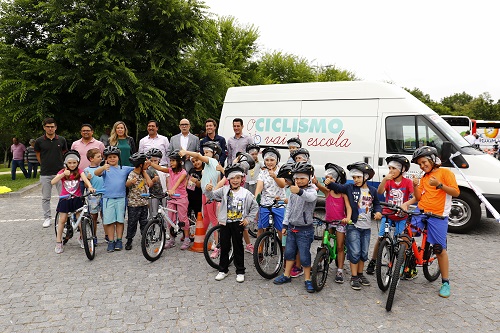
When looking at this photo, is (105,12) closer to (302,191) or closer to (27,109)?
(27,109)

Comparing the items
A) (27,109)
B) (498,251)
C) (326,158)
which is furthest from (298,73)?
(498,251)

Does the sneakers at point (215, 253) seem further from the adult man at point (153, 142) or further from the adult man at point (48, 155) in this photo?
the adult man at point (48, 155)

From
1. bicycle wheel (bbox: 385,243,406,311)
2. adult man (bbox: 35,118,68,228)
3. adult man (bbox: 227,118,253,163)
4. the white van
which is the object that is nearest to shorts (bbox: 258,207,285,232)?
bicycle wheel (bbox: 385,243,406,311)

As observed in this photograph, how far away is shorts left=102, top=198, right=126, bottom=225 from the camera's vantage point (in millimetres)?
5938

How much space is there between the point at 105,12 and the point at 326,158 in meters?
11.3

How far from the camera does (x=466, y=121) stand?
27.2m

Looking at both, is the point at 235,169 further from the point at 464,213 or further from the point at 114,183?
the point at 464,213

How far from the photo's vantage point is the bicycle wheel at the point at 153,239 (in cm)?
548

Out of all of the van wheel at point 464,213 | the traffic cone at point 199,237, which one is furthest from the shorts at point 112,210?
the van wheel at point 464,213

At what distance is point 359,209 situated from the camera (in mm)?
4641

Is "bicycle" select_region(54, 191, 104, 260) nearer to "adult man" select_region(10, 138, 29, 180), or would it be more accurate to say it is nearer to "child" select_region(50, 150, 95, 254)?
"child" select_region(50, 150, 95, 254)

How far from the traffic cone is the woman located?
2191mm

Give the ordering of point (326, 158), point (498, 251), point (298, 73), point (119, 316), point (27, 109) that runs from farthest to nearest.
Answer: point (298, 73) < point (27, 109) < point (326, 158) < point (498, 251) < point (119, 316)

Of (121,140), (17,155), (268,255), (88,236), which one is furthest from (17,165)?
(268,255)
